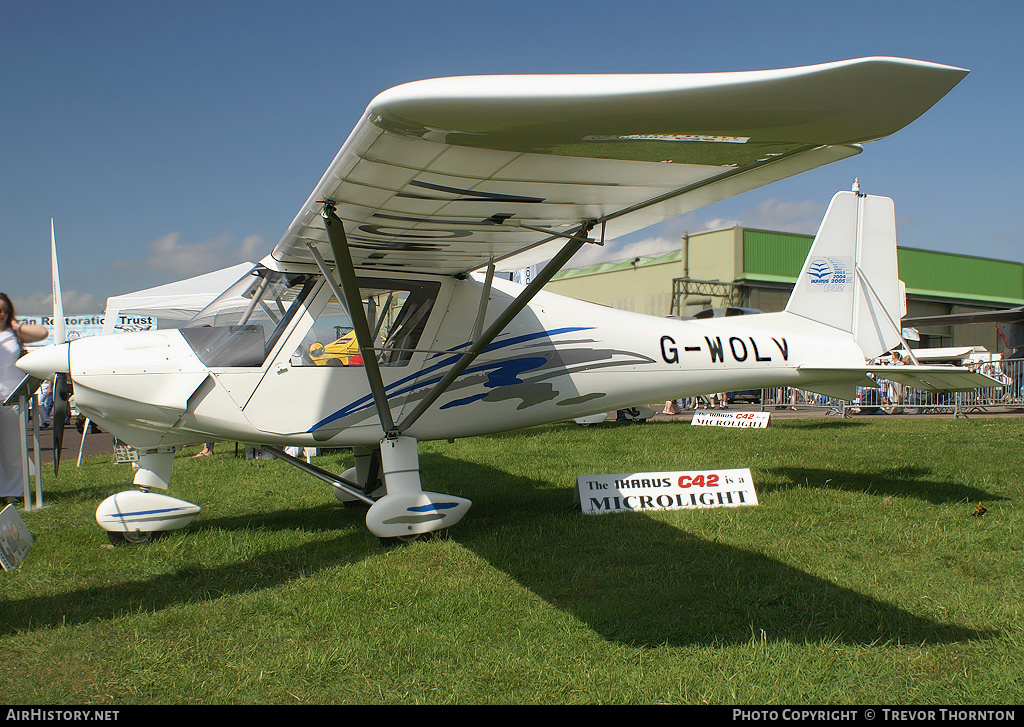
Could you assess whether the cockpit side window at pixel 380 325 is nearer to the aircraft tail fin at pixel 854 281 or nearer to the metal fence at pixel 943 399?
the aircraft tail fin at pixel 854 281

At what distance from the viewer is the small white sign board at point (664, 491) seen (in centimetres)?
586

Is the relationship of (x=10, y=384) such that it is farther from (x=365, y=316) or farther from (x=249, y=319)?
(x=365, y=316)

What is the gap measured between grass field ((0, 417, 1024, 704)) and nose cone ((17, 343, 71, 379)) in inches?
53.4

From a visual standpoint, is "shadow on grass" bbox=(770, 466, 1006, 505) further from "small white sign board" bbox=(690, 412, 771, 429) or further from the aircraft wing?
"small white sign board" bbox=(690, 412, 771, 429)

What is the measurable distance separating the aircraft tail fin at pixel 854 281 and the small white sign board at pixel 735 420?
6.09m

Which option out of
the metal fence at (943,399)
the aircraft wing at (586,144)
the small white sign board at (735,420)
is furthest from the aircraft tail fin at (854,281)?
the metal fence at (943,399)

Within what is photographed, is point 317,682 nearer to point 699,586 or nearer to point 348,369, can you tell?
point 699,586

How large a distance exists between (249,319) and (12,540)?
218 cm

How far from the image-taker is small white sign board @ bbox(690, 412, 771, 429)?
44.3ft

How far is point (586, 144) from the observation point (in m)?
2.92

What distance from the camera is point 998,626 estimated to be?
3.29m

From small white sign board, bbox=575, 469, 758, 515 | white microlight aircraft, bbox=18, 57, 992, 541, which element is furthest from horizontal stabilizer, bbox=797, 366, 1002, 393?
small white sign board, bbox=575, 469, 758, 515

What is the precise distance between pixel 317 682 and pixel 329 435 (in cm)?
263

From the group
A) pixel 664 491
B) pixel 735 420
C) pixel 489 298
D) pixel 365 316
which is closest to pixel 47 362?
pixel 365 316
